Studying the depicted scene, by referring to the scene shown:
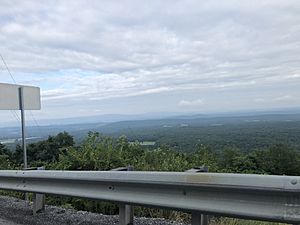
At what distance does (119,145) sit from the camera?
8.99 meters

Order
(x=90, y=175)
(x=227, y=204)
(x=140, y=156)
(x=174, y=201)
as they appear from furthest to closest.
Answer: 1. (x=140, y=156)
2. (x=90, y=175)
3. (x=174, y=201)
4. (x=227, y=204)

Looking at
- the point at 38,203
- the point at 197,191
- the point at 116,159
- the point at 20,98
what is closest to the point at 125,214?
the point at 197,191

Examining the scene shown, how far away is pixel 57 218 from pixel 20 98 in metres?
3.67

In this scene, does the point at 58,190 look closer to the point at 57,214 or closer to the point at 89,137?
Result: the point at 57,214

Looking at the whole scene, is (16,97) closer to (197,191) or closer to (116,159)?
(116,159)

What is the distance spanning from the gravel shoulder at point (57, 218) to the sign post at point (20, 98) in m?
2.12

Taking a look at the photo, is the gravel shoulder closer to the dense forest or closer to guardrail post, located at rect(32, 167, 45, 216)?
guardrail post, located at rect(32, 167, 45, 216)

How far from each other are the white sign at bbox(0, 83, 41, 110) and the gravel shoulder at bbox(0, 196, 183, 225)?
2470mm

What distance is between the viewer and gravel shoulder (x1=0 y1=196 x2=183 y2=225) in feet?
17.0

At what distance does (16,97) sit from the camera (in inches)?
335

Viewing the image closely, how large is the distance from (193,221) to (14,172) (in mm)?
3314

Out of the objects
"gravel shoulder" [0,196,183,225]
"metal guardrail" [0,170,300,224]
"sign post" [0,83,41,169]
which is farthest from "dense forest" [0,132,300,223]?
"metal guardrail" [0,170,300,224]

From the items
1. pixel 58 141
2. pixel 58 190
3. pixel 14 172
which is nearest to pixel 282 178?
pixel 58 190

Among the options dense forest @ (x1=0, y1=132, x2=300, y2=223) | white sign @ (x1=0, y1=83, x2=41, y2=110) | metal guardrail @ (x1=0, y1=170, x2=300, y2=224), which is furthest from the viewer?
→ white sign @ (x1=0, y1=83, x2=41, y2=110)
